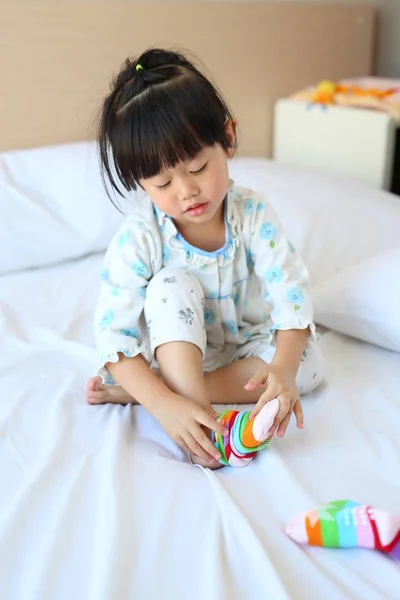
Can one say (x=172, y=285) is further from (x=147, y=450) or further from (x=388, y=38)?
(x=388, y=38)

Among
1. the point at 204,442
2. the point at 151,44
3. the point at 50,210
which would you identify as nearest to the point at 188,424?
the point at 204,442

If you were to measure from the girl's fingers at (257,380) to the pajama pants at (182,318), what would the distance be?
89 mm

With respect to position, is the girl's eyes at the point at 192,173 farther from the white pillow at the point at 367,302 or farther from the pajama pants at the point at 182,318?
the white pillow at the point at 367,302

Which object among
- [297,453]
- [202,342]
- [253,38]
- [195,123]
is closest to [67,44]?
[253,38]

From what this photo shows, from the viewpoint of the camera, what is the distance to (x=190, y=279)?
934 millimetres

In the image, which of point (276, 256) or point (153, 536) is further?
point (276, 256)

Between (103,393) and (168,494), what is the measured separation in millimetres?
249

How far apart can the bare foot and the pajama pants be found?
0.25 feet

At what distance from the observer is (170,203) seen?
0.87m

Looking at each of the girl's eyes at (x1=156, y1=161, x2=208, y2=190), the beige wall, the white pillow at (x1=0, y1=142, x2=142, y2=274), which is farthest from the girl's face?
the beige wall

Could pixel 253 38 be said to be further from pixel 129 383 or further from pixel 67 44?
pixel 129 383

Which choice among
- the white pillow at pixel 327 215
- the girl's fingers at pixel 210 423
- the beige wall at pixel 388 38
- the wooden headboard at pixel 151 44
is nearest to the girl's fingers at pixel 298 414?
the girl's fingers at pixel 210 423

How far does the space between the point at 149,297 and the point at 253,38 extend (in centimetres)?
135

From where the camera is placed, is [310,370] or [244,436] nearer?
[244,436]
